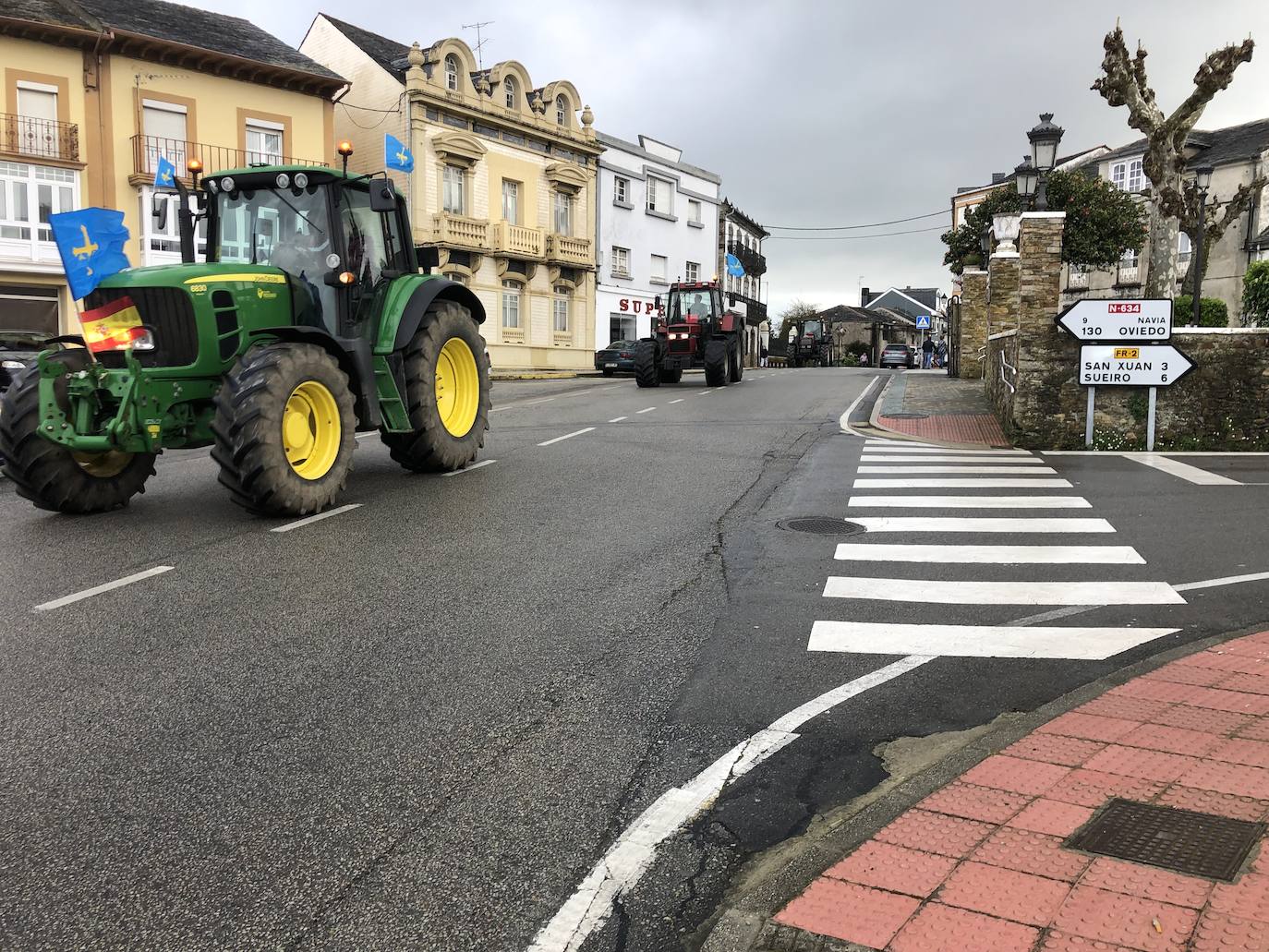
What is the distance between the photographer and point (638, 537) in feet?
25.4

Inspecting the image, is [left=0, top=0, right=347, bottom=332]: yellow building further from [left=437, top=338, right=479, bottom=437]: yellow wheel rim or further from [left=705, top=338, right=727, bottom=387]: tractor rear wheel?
[left=437, top=338, right=479, bottom=437]: yellow wheel rim

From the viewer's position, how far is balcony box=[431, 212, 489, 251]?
117 feet

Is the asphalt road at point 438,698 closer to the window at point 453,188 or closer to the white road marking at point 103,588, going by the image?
the white road marking at point 103,588

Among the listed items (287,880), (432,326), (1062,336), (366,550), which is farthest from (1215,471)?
Answer: (287,880)

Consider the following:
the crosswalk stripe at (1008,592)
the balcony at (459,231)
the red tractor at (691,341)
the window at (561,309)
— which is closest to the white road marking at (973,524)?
the crosswalk stripe at (1008,592)

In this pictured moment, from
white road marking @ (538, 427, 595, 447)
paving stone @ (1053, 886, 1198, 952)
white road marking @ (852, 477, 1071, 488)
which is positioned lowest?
paving stone @ (1053, 886, 1198, 952)

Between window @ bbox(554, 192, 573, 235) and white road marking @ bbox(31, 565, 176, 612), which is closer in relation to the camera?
white road marking @ bbox(31, 565, 176, 612)

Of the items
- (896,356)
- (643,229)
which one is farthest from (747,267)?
(643,229)

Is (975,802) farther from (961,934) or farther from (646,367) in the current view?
(646,367)

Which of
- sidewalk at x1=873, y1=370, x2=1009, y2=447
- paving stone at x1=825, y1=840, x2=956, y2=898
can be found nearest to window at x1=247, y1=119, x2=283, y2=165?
sidewalk at x1=873, y1=370, x2=1009, y2=447

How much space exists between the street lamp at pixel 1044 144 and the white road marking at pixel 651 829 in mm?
15979

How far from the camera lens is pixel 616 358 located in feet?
130

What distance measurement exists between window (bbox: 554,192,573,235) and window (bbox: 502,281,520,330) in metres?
3.50

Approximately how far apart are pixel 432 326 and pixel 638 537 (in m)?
3.68
